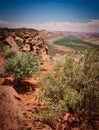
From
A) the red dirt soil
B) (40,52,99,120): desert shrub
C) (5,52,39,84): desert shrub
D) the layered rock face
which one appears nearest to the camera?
the red dirt soil

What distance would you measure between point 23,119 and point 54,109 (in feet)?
4.47

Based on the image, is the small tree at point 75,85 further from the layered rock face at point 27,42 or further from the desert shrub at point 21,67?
the layered rock face at point 27,42

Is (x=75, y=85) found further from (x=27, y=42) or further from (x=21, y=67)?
(x=27, y=42)

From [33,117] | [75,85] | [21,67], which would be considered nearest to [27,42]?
[21,67]

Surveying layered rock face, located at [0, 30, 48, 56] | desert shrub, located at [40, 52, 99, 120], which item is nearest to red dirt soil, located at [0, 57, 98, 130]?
desert shrub, located at [40, 52, 99, 120]

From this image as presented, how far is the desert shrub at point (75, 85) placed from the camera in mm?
5723

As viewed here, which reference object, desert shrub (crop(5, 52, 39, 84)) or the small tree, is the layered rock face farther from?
the small tree

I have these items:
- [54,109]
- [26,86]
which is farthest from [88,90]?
[26,86]

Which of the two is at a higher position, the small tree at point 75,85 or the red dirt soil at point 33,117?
the small tree at point 75,85

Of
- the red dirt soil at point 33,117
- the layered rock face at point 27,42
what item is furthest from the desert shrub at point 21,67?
the layered rock face at point 27,42

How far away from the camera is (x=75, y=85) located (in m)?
6.54

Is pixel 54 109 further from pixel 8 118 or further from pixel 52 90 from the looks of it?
pixel 8 118

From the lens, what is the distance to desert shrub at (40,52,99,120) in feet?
18.8

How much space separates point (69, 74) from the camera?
651 centimetres
